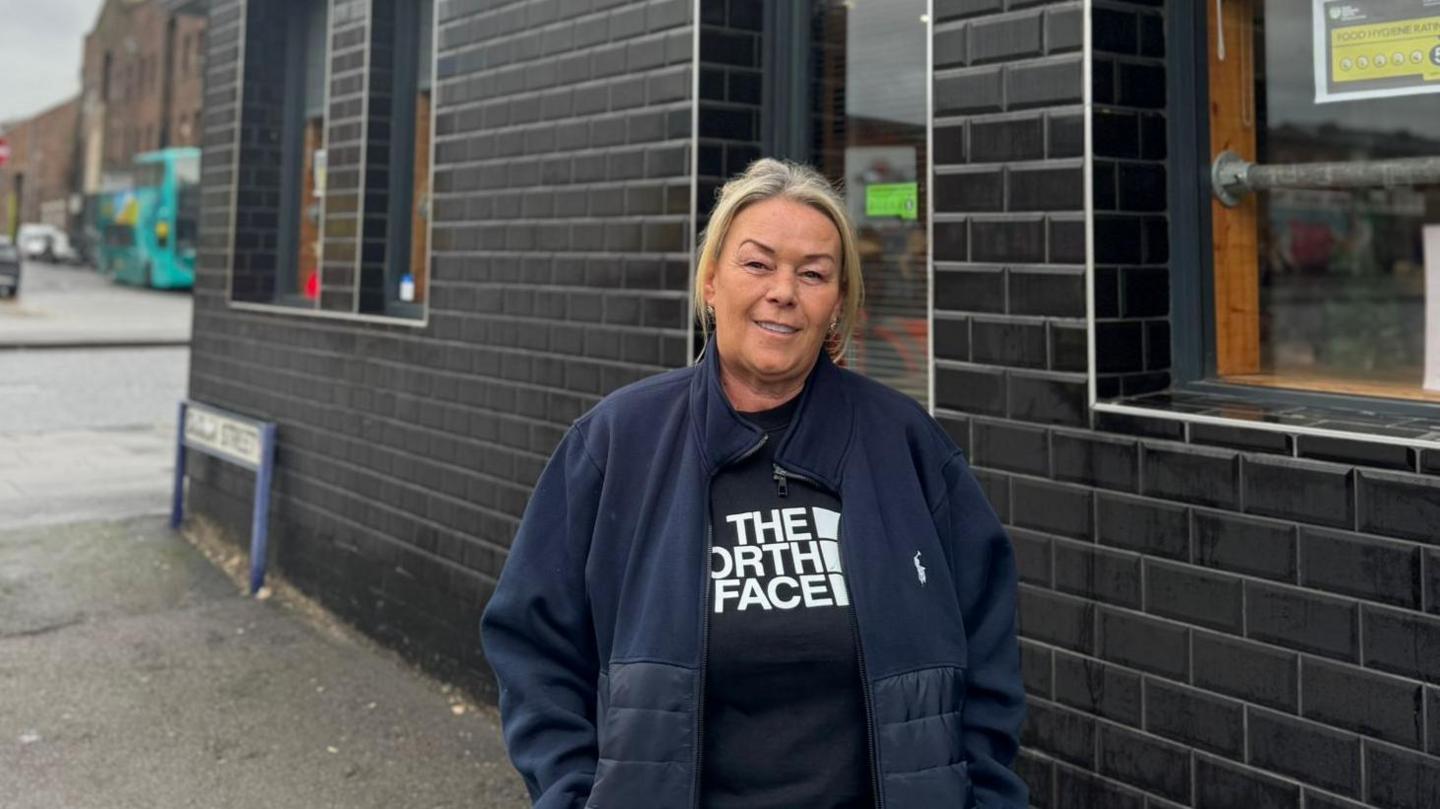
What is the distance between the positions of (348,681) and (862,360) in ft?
Result: 9.15

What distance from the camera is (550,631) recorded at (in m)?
2.08

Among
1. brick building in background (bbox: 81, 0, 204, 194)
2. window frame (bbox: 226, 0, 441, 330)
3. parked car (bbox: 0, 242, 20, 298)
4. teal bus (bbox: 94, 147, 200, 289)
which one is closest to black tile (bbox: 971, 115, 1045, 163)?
window frame (bbox: 226, 0, 441, 330)

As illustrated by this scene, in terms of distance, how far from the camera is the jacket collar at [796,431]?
79.8 inches

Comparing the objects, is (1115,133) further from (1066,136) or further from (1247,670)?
(1247,670)

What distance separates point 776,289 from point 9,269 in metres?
38.9

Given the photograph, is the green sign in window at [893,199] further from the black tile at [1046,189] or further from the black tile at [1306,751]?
the black tile at [1306,751]

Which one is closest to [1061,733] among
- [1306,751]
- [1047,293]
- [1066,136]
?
[1306,751]

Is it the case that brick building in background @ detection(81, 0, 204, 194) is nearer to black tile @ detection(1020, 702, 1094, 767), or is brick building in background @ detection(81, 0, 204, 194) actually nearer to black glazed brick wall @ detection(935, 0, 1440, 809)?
black glazed brick wall @ detection(935, 0, 1440, 809)

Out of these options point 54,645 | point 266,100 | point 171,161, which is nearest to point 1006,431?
point 54,645

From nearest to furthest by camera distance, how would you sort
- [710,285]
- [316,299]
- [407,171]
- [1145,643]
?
[710,285]
[1145,643]
[407,171]
[316,299]

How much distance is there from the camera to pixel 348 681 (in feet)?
18.9

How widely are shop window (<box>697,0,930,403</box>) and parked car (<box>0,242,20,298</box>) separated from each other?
36267mm

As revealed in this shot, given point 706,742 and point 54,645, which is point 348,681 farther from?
point 706,742

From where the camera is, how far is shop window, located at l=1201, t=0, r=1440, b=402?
3051 millimetres
